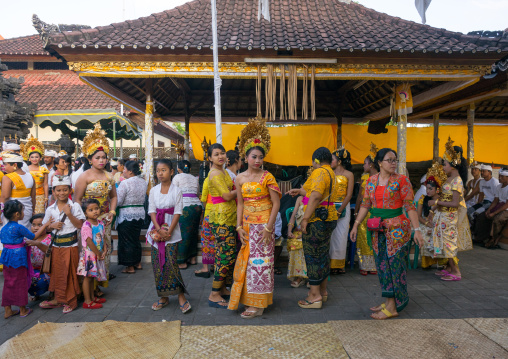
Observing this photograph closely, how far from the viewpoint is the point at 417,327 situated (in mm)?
3203

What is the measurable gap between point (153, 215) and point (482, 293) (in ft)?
14.0

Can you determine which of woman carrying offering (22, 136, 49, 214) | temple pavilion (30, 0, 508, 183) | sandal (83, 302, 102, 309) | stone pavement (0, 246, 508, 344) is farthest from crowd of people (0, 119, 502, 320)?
temple pavilion (30, 0, 508, 183)

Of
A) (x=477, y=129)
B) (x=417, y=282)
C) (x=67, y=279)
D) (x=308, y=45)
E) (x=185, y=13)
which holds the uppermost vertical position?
(x=185, y=13)

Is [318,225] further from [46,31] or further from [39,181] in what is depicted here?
[46,31]

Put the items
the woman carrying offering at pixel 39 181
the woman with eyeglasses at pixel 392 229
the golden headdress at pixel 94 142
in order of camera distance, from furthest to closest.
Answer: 1. the woman carrying offering at pixel 39 181
2. the golden headdress at pixel 94 142
3. the woman with eyeglasses at pixel 392 229

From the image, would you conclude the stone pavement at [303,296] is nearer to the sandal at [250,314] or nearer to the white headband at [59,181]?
the sandal at [250,314]

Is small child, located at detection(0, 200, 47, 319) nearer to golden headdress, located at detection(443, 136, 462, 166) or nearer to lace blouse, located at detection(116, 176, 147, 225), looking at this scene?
lace blouse, located at detection(116, 176, 147, 225)

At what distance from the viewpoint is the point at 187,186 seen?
209 inches

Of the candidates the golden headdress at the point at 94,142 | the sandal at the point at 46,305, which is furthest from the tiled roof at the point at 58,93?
the sandal at the point at 46,305

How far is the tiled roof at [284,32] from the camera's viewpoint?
607 cm

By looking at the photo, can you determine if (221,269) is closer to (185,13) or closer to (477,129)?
(185,13)

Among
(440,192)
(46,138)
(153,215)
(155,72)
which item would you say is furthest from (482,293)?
(46,138)

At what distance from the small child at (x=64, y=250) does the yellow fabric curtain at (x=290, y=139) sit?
815cm

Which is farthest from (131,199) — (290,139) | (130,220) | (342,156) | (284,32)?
(290,139)
